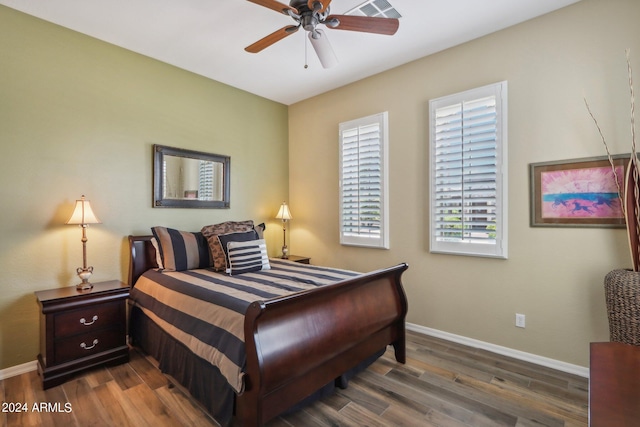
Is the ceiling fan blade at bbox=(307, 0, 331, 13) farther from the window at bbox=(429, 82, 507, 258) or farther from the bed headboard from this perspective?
the bed headboard

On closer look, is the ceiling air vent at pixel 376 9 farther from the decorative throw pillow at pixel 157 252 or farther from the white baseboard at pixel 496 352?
the white baseboard at pixel 496 352

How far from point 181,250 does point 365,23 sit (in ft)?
8.47

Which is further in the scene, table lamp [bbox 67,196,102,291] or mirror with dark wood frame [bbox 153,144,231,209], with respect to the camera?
mirror with dark wood frame [bbox 153,144,231,209]

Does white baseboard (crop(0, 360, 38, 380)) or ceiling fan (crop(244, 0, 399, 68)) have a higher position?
ceiling fan (crop(244, 0, 399, 68))

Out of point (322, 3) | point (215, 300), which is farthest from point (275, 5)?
point (215, 300)

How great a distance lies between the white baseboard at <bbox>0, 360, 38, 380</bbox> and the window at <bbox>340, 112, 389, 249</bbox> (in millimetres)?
3165

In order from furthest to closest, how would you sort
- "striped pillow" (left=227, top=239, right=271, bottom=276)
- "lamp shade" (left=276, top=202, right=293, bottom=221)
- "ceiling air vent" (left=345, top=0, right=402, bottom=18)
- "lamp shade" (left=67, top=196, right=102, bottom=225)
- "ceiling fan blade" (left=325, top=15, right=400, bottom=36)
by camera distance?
"lamp shade" (left=276, top=202, right=293, bottom=221), "striped pillow" (left=227, top=239, right=271, bottom=276), "lamp shade" (left=67, top=196, right=102, bottom=225), "ceiling air vent" (left=345, top=0, right=402, bottom=18), "ceiling fan blade" (left=325, top=15, right=400, bottom=36)

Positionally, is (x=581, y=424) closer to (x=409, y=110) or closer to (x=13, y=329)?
(x=409, y=110)

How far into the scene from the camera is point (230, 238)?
3125mm

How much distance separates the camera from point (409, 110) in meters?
3.44

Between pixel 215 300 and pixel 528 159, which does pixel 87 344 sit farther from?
pixel 528 159

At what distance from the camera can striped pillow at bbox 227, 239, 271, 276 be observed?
116 inches

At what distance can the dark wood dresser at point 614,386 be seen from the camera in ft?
2.88

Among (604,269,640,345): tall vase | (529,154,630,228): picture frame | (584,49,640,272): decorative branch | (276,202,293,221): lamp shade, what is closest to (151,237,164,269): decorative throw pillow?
(276,202,293,221): lamp shade
